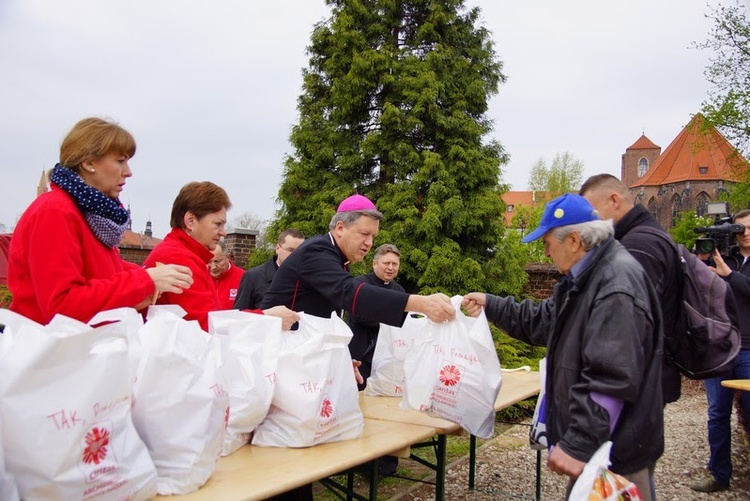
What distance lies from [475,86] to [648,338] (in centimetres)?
1124

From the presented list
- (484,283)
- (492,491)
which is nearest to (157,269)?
(492,491)

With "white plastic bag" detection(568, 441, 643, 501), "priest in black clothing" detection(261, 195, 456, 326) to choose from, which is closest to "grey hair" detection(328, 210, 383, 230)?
"priest in black clothing" detection(261, 195, 456, 326)

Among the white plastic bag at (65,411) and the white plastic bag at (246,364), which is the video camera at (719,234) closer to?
the white plastic bag at (246,364)

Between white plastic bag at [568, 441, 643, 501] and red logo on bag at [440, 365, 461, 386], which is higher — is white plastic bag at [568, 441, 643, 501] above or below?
below

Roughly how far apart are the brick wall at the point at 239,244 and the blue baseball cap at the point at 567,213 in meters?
8.70

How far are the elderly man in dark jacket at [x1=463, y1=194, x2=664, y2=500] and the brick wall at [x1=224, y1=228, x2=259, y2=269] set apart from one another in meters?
8.72

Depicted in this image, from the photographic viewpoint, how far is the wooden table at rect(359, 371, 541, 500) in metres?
2.97

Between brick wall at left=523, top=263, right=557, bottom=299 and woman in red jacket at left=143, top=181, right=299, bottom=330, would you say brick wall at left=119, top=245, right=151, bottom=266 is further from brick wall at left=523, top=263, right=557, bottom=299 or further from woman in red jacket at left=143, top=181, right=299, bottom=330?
woman in red jacket at left=143, top=181, right=299, bottom=330

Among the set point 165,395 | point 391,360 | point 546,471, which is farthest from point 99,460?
point 546,471

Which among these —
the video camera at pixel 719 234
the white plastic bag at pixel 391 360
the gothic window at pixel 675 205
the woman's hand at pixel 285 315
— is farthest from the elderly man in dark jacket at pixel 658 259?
the gothic window at pixel 675 205

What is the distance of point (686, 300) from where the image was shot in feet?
9.12

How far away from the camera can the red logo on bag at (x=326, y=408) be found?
7.74 ft

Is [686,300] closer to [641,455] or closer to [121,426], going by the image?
[641,455]

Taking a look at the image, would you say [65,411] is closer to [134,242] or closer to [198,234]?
[198,234]
